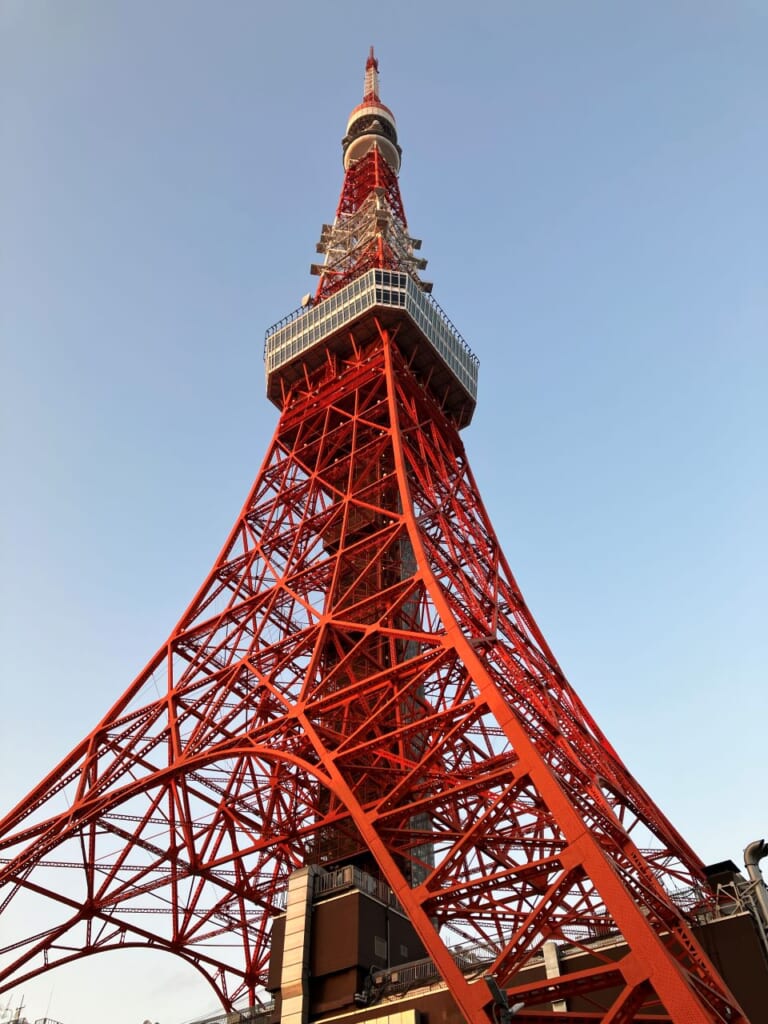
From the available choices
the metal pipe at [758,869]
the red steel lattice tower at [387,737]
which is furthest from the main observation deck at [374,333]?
the metal pipe at [758,869]

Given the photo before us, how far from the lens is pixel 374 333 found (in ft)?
102

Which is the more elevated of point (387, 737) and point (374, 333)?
point (374, 333)

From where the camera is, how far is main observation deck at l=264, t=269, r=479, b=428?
101ft

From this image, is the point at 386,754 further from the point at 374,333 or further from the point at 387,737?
the point at 374,333

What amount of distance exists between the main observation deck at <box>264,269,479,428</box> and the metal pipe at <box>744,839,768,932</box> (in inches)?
740

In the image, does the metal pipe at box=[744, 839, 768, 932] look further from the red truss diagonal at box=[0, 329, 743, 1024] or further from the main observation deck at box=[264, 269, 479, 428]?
the main observation deck at box=[264, 269, 479, 428]

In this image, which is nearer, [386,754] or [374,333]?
[386,754]

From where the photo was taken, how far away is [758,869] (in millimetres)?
17609

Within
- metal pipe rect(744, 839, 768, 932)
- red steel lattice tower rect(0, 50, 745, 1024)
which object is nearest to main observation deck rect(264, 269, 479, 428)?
red steel lattice tower rect(0, 50, 745, 1024)

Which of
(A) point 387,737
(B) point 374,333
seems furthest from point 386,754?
(B) point 374,333

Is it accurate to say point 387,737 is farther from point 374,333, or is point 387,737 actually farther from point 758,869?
point 374,333

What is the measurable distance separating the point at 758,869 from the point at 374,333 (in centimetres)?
2027

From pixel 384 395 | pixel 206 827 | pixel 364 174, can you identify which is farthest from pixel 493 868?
pixel 364 174

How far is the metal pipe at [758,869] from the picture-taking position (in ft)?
55.8
